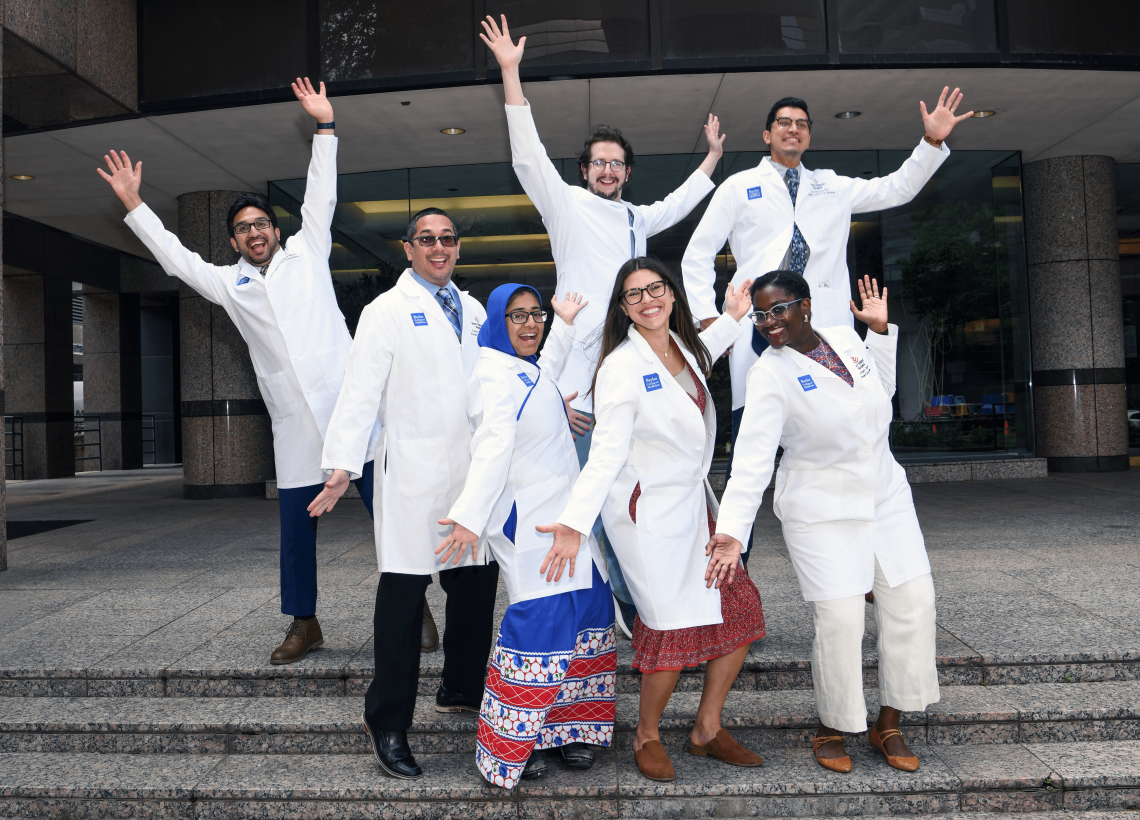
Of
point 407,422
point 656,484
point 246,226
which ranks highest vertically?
point 246,226

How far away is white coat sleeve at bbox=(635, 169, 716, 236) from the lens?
420 centimetres

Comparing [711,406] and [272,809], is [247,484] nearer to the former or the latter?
[272,809]

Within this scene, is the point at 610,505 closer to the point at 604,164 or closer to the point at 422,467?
the point at 422,467

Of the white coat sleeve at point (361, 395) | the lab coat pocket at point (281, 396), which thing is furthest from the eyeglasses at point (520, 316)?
the lab coat pocket at point (281, 396)

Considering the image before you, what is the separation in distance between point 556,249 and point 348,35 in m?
5.52

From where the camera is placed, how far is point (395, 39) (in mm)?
8102

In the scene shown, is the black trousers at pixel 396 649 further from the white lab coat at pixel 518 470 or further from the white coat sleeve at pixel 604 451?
the white coat sleeve at pixel 604 451

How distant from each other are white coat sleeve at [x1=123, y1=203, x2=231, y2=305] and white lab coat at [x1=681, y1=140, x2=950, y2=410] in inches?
89.2

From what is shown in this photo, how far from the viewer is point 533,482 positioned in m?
3.11

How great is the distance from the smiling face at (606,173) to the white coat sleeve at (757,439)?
4.24 ft

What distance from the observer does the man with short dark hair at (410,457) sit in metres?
3.21

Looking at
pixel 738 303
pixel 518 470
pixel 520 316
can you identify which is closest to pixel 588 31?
pixel 738 303

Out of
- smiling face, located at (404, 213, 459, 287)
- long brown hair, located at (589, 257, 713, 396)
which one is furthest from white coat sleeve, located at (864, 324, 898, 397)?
smiling face, located at (404, 213, 459, 287)

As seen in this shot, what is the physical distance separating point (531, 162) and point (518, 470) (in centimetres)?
147
